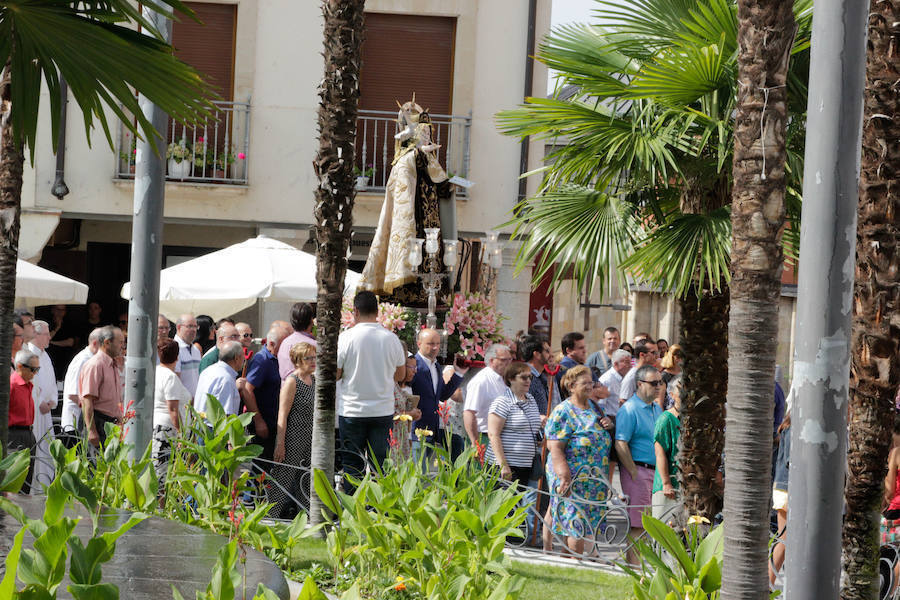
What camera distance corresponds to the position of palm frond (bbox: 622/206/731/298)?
701 cm

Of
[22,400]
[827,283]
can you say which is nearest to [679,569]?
[827,283]

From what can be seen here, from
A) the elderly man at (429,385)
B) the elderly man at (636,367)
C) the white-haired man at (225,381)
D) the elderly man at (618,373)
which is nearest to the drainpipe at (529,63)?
the elderly man at (636,367)

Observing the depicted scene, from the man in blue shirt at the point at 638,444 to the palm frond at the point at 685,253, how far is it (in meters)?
2.49

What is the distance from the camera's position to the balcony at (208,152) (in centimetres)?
1872

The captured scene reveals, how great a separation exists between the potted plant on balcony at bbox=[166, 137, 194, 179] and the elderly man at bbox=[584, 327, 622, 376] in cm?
688

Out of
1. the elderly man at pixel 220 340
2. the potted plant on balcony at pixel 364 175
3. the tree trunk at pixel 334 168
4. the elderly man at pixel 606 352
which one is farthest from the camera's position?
the potted plant on balcony at pixel 364 175

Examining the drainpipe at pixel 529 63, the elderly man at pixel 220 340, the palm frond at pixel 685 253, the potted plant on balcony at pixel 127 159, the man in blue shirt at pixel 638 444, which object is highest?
the drainpipe at pixel 529 63

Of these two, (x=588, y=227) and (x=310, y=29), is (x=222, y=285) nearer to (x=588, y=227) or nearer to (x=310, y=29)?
(x=588, y=227)

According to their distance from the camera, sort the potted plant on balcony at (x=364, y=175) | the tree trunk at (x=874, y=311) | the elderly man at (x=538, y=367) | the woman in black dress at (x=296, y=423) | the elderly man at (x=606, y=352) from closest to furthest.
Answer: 1. the tree trunk at (x=874, y=311)
2. the woman in black dress at (x=296, y=423)
3. the elderly man at (x=538, y=367)
4. the elderly man at (x=606, y=352)
5. the potted plant on balcony at (x=364, y=175)

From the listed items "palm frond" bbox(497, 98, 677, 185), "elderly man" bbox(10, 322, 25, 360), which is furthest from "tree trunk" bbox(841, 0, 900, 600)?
"elderly man" bbox(10, 322, 25, 360)

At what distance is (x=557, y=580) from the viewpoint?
7848mm

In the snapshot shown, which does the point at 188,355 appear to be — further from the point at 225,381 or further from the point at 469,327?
the point at 225,381

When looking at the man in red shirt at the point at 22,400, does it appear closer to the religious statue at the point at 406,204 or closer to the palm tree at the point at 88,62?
the religious statue at the point at 406,204

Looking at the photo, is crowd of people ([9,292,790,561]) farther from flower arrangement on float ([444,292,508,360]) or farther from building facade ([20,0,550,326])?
building facade ([20,0,550,326])
